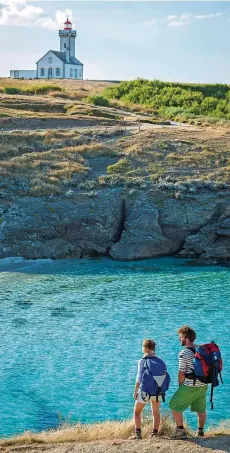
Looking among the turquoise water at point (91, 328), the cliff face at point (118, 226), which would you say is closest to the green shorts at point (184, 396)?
the turquoise water at point (91, 328)

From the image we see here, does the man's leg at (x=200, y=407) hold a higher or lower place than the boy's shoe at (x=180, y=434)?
higher

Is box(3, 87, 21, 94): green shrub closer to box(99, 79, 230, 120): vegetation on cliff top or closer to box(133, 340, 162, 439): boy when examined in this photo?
box(99, 79, 230, 120): vegetation on cliff top

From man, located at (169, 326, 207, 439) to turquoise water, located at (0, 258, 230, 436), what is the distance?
4.79 meters

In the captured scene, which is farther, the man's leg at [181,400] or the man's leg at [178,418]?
the man's leg at [178,418]

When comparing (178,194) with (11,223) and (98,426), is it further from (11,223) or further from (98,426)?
(98,426)

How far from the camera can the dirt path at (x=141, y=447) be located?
1352 cm

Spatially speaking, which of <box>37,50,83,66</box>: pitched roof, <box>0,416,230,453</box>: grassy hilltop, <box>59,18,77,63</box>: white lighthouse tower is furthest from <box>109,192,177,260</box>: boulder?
<box>59,18,77,63</box>: white lighthouse tower

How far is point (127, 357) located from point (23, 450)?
10.2 metres

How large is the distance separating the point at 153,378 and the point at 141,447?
129 centimetres

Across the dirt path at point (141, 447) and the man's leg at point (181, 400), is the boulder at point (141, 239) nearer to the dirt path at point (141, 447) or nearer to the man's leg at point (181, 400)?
the dirt path at point (141, 447)

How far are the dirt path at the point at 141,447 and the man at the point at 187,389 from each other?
1.34ft

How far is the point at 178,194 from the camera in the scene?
45375mm

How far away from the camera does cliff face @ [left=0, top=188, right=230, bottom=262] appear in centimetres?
4156

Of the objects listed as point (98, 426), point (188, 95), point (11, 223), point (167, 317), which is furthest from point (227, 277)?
point (188, 95)
